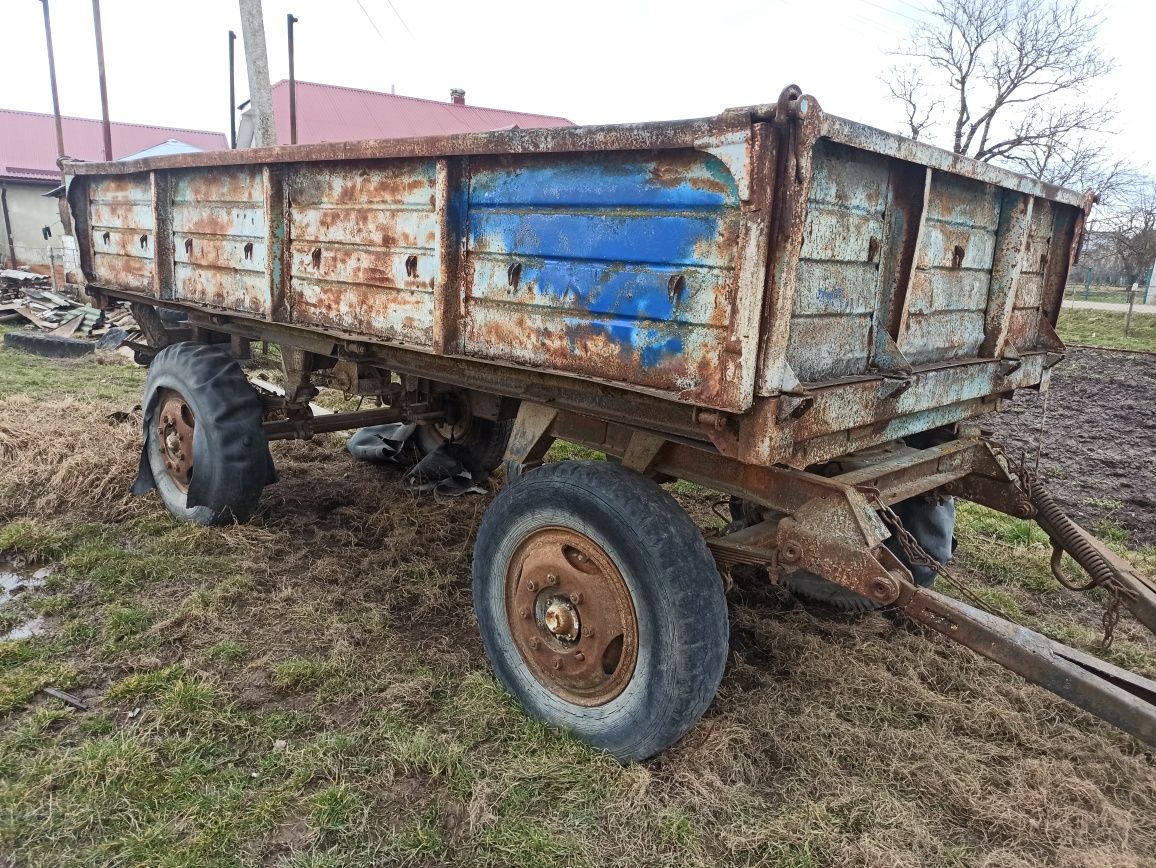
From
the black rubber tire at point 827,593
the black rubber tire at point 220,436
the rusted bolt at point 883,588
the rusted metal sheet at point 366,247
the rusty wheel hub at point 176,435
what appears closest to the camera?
the rusted bolt at point 883,588

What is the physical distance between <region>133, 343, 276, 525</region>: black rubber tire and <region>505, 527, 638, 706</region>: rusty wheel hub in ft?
7.16

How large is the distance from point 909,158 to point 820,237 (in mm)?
431

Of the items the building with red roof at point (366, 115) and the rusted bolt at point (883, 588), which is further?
the building with red roof at point (366, 115)

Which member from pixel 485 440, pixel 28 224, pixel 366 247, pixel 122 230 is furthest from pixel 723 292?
pixel 28 224

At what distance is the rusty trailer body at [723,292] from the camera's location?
223 centimetres

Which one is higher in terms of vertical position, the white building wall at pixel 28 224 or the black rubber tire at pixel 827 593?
the white building wall at pixel 28 224

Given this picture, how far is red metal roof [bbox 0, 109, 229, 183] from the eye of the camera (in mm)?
24391

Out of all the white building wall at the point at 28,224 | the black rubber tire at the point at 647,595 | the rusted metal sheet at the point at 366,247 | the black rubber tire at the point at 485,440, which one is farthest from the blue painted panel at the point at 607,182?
the white building wall at the point at 28,224

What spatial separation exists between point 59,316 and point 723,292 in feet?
50.5

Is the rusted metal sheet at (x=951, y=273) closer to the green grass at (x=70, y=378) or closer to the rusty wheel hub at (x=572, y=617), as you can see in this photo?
the rusty wheel hub at (x=572, y=617)

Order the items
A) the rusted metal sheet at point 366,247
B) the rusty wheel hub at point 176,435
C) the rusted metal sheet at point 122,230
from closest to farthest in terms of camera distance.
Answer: the rusted metal sheet at point 366,247 < the rusty wheel hub at point 176,435 < the rusted metal sheet at point 122,230

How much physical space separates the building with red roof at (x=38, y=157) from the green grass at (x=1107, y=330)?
70.5 ft

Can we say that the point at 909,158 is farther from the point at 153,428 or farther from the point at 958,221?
the point at 153,428

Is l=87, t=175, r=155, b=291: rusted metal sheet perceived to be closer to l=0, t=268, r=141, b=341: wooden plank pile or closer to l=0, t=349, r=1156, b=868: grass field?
l=0, t=349, r=1156, b=868: grass field
